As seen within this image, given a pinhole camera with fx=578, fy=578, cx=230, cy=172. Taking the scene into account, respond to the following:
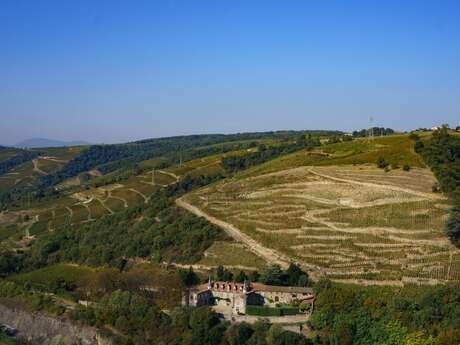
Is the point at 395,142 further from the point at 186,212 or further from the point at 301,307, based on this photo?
the point at 301,307

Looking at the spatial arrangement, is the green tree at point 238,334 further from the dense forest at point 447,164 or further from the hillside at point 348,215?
the dense forest at point 447,164

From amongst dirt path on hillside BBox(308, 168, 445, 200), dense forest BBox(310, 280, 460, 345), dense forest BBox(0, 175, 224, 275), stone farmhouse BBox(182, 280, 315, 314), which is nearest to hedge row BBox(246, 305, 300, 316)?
stone farmhouse BBox(182, 280, 315, 314)

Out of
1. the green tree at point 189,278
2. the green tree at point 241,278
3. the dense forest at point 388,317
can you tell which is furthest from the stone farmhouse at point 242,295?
the dense forest at point 388,317

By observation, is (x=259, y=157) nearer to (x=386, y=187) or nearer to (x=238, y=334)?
(x=386, y=187)

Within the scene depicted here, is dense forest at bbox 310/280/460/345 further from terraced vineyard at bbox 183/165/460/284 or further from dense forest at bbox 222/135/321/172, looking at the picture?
dense forest at bbox 222/135/321/172

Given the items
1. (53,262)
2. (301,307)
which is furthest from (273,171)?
(301,307)

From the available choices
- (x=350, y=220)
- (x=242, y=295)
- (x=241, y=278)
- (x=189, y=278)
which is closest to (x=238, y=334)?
(x=242, y=295)
